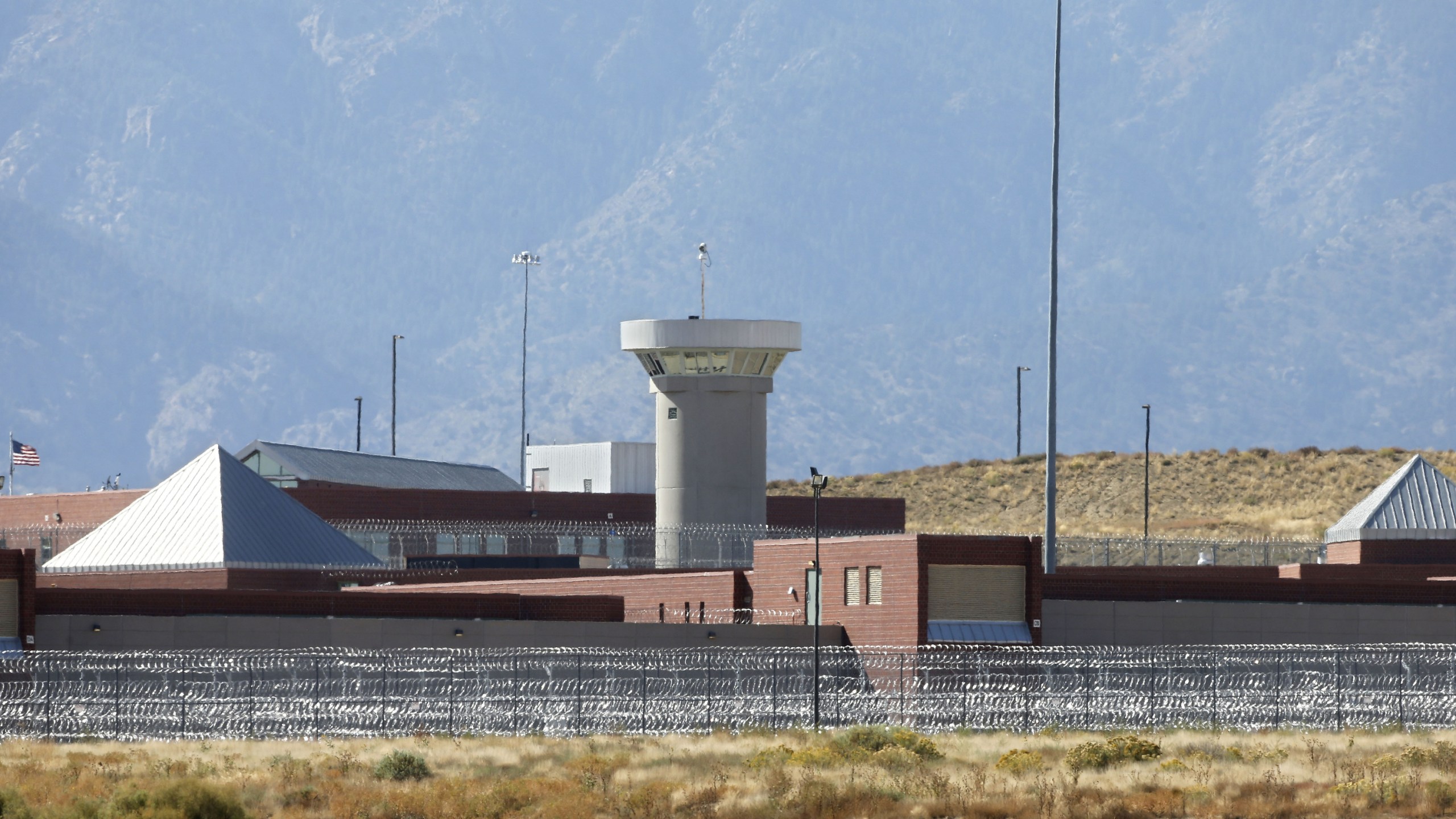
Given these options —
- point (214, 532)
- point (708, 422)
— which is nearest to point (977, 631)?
point (708, 422)

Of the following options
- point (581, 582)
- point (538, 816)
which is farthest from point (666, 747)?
point (581, 582)

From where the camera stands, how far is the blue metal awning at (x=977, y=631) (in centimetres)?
5003

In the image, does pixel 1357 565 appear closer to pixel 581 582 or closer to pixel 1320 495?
pixel 581 582

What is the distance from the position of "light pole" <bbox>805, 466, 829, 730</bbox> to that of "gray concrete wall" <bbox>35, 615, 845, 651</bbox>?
91cm

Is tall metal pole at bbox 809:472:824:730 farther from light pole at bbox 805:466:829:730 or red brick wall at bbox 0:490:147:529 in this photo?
red brick wall at bbox 0:490:147:529

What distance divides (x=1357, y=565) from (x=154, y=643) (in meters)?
35.5

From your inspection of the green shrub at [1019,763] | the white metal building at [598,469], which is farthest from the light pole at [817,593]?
the white metal building at [598,469]

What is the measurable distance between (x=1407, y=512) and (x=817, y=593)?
29.4 meters

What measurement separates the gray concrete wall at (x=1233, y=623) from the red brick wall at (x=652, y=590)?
852 cm

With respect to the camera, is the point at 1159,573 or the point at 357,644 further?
the point at 1159,573

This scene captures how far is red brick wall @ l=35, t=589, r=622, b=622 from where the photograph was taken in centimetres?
4978

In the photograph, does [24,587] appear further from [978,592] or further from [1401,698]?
A: [1401,698]

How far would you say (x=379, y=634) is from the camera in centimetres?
5128

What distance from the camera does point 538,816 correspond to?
33.2m
